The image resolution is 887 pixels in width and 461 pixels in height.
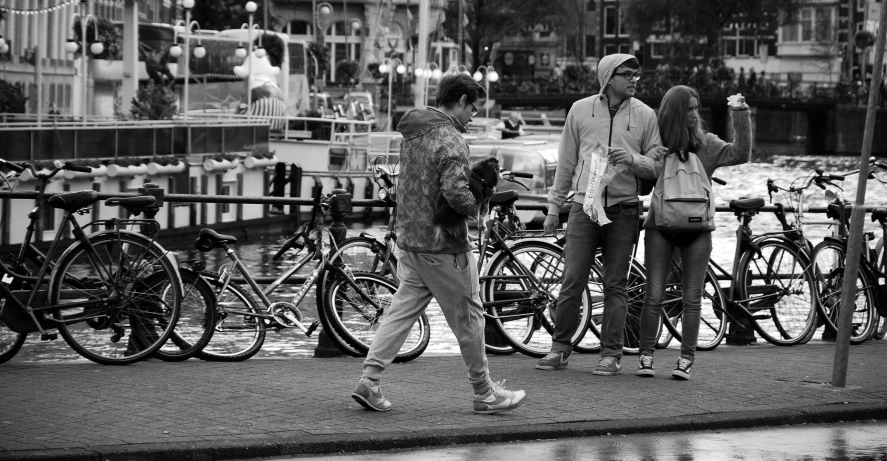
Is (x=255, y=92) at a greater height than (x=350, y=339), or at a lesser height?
greater

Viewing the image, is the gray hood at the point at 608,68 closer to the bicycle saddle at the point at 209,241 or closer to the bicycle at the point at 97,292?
the bicycle saddle at the point at 209,241

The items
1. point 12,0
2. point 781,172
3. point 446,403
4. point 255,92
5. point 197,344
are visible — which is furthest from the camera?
point 781,172

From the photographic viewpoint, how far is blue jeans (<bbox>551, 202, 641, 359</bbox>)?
8.53 meters

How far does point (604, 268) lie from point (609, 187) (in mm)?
477

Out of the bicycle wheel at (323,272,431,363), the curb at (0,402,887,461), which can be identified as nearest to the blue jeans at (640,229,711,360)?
the curb at (0,402,887,461)

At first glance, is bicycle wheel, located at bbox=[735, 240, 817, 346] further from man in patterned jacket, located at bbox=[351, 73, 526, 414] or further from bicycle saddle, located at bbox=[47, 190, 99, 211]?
bicycle saddle, located at bbox=[47, 190, 99, 211]

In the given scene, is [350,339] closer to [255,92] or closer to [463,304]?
[463,304]

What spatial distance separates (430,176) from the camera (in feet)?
23.3

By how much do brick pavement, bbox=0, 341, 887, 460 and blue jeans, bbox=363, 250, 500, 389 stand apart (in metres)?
0.25

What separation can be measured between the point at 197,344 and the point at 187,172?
63.7 ft

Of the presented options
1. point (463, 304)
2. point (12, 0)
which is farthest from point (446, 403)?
point (12, 0)

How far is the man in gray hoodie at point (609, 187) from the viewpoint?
8.47 meters

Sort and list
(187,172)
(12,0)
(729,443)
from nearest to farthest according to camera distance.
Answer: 1. (729,443)
2. (187,172)
3. (12,0)

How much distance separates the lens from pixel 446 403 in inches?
297
